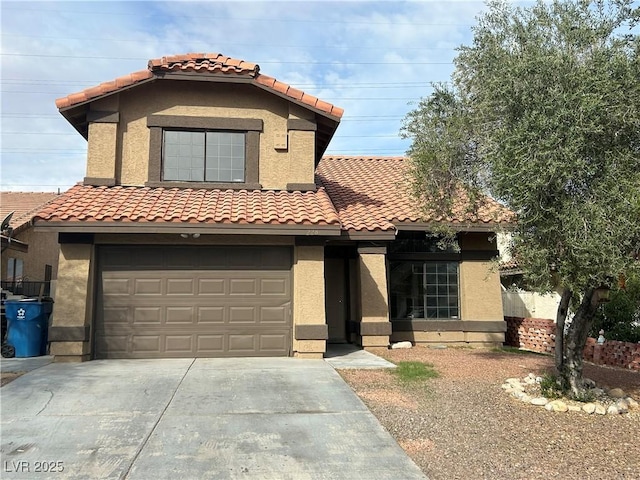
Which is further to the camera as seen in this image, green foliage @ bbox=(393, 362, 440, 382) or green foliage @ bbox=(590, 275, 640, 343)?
green foliage @ bbox=(590, 275, 640, 343)

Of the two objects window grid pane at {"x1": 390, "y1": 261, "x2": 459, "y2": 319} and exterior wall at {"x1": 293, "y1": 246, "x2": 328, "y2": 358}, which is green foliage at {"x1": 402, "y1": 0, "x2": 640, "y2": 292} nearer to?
exterior wall at {"x1": 293, "y1": 246, "x2": 328, "y2": 358}

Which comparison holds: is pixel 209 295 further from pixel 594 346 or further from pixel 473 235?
pixel 594 346

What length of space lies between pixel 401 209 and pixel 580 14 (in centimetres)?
703

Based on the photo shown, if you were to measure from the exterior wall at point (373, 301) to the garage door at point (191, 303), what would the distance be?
2212 mm

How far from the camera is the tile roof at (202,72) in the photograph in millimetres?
11562

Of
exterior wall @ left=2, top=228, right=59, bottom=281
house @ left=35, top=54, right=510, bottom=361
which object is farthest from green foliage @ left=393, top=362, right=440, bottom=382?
exterior wall @ left=2, top=228, right=59, bottom=281

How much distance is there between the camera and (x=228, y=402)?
716cm

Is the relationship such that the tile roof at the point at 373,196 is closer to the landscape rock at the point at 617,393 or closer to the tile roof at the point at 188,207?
the tile roof at the point at 188,207

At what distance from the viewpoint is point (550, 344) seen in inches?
523

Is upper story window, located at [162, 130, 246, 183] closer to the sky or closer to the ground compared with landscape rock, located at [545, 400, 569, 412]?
closer to the sky

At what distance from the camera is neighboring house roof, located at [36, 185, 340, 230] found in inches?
399

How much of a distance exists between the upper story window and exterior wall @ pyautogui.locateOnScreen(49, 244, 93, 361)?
279 centimetres

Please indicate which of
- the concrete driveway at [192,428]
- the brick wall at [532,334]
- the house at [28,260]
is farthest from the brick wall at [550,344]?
the house at [28,260]

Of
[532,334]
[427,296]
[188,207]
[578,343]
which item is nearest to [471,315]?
[427,296]
